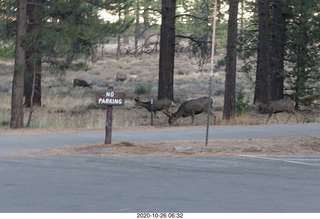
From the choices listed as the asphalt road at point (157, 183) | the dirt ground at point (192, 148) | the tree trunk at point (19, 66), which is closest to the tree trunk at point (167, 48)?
the tree trunk at point (19, 66)

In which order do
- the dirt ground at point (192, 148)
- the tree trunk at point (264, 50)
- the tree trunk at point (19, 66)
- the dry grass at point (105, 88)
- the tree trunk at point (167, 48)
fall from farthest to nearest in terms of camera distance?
the tree trunk at point (264, 50)
the tree trunk at point (167, 48)
the dry grass at point (105, 88)
the tree trunk at point (19, 66)
the dirt ground at point (192, 148)

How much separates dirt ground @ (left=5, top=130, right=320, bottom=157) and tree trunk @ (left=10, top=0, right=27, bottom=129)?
746 cm

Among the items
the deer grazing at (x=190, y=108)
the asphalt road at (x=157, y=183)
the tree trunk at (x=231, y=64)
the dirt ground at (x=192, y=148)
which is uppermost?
the tree trunk at (x=231, y=64)

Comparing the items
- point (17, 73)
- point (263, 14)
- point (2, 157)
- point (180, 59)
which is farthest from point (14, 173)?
point (180, 59)

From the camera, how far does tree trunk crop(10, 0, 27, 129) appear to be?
23516 millimetres

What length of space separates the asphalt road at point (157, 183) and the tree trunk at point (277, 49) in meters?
21.5

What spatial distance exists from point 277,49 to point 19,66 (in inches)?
739

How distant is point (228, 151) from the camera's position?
1678 cm

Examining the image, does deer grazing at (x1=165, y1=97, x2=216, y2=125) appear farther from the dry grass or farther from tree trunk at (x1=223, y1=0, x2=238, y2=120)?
tree trunk at (x1=223, y1=0, x2=238, y2=120)

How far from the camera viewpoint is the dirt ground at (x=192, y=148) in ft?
52.7

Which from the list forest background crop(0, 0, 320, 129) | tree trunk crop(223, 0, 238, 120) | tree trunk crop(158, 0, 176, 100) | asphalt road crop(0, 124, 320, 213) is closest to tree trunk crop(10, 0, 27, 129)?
forest background crop(0, 0, 320, 129)

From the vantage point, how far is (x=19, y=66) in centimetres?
2347

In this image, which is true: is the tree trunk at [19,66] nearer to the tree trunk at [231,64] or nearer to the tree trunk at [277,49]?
the tree trunk at [231,64]

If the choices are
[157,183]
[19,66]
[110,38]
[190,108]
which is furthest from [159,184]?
[110,38]
